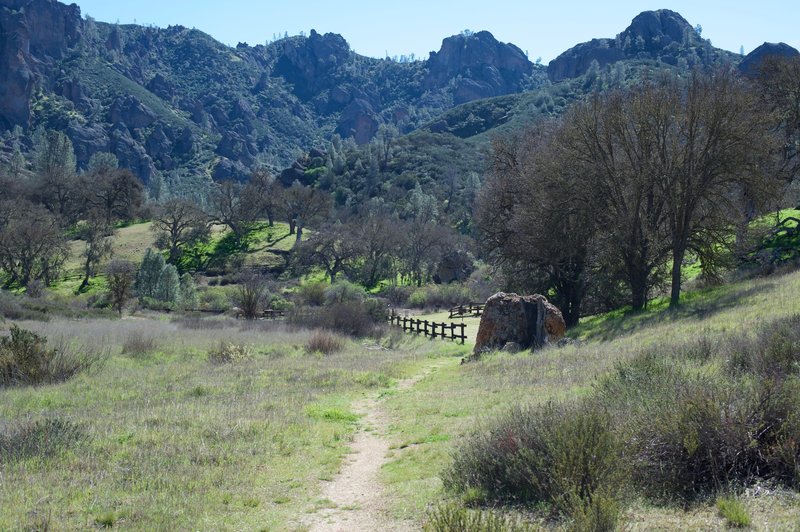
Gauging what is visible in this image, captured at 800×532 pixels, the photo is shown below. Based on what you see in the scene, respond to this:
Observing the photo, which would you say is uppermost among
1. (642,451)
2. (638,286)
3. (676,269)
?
(676,269)

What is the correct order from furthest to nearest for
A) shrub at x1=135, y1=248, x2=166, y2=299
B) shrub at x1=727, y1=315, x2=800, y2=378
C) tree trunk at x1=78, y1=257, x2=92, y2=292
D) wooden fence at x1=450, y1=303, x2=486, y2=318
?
1. tree trunk at x1=78, y1=257, x2=92, y2=292
2. shrub at x1=135, y1=248, x2=166, y2=299
3. wooden fence at x1=450, y1=303, x2=486, y2=318
4. shrub at x1=727, y1=315, x2=800, y2=378

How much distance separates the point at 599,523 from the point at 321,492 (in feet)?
12.8

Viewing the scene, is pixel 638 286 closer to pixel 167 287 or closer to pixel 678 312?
pixel 678 312

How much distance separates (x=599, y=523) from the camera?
189 inches

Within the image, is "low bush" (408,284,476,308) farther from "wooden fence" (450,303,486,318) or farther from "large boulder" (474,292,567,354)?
"large boulder" (474,292,567,354)

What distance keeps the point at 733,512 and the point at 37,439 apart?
28.3 ft

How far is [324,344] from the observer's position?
80.0 ft

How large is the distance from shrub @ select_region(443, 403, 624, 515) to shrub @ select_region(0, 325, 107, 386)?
40.7 feet

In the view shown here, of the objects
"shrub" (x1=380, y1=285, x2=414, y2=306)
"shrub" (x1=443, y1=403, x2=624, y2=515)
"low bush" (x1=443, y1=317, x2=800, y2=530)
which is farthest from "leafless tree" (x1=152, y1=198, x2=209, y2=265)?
"low bush" (x1=443, y1=317, x2=800, y2=530)

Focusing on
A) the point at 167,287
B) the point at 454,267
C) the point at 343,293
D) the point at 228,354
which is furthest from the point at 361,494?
the point at 454,267

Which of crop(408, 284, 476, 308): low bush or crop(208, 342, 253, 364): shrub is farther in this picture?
crop(408, 284, 476, 308): low bush

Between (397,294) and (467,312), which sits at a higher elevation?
(397,294)

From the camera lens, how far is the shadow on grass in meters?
19.6

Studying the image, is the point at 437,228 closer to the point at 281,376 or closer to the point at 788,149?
the point at 788,149
